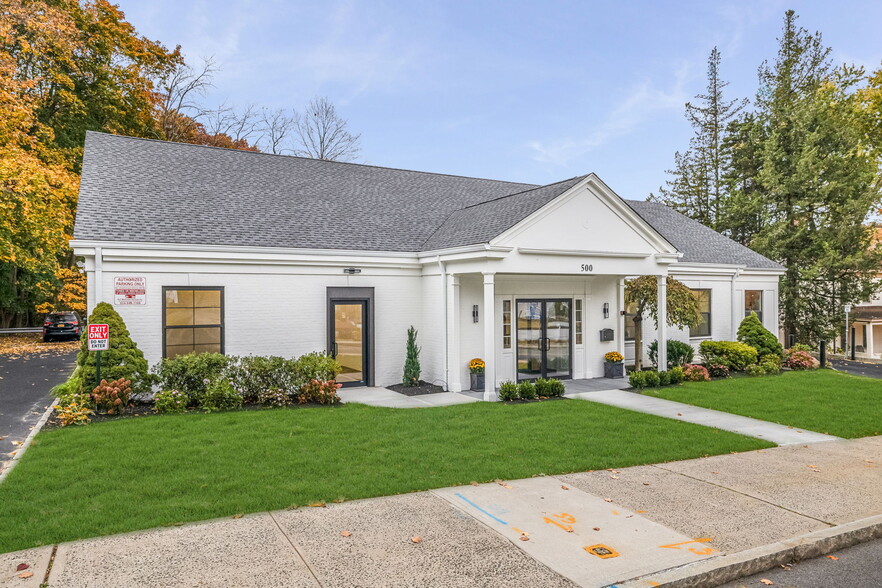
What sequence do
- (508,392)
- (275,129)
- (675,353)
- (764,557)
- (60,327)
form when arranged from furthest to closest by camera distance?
(275,129)
(60,327)
(675,353)
(508,392)
(764,557)

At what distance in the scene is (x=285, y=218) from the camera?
13.8 m

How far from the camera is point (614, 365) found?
595 inches

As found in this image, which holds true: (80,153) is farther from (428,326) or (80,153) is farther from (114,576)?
(114,576)

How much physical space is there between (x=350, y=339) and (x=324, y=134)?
1038 inches

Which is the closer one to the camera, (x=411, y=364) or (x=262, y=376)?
(x=262, y=376)

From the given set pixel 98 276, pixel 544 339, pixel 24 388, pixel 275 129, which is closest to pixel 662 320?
pixel 544 339

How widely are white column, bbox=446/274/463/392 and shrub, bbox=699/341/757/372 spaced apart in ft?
26.3

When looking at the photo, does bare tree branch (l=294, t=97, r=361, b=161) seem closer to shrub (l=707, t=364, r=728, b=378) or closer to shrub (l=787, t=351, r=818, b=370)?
shrub (l=707, t=364, r=728, b=378)

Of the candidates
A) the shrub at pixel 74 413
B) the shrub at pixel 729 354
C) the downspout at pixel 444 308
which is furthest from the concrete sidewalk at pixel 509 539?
the shrub at pixel 729 354

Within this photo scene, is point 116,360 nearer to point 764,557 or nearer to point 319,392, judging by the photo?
point 319,392

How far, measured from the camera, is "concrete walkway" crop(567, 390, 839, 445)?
29.9 feet

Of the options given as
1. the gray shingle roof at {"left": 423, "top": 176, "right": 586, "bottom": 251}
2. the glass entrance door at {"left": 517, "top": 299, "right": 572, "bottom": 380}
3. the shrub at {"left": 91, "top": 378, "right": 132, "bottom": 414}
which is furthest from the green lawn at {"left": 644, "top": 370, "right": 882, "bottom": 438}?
the shrub at {"left": 91, "top": 378, "right": 132, "bottom": 414}

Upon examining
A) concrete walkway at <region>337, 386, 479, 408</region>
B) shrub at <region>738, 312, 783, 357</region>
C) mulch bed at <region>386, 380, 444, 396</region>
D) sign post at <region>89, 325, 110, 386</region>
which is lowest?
concrete walkway at <region>337, 386, 479, 408</region>

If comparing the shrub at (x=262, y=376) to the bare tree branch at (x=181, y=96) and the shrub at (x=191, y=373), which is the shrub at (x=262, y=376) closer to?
the shrub at (x=191, y=373)
